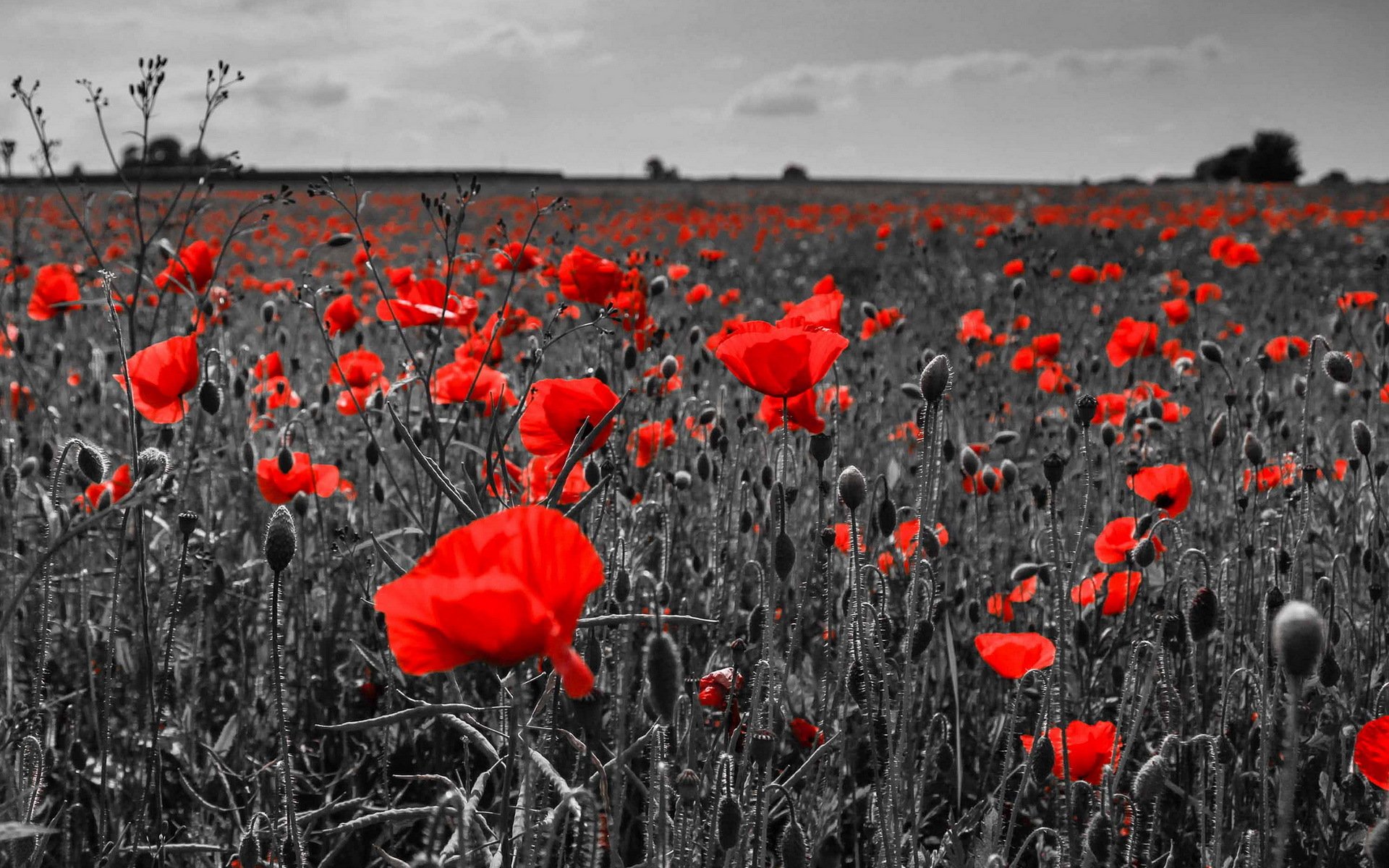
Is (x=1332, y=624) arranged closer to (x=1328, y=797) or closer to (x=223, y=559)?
(x=1328, y=797)

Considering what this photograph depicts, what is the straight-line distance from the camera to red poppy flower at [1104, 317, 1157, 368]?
3875 mm

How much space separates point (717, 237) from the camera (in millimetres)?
12305

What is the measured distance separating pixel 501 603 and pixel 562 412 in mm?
761

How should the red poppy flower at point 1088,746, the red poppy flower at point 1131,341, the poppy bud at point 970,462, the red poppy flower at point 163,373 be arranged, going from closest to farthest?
1. the red poppy flower at point 1088,746
2. the red poppy flower at point 163,373
3. the poppy bud at point 970,462
4. the red poppy flower at point 1131,341

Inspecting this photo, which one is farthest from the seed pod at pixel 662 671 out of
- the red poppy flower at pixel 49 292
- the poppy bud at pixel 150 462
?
the red poppy flower at pixel 49 292

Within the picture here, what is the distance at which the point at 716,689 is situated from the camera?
1.59m

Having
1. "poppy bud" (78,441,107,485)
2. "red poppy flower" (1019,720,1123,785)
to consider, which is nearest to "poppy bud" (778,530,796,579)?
"red poppy flower" (1019,720,1123,785)

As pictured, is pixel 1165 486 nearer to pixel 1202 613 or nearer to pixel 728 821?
pixel 1202 613

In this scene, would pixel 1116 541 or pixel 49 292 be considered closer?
pixel 1116 541

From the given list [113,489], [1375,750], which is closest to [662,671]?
[1375,750]

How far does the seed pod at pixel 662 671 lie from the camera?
1.03 metres

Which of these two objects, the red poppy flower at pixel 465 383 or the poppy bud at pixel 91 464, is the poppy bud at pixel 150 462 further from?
the red poppy flower at pixel 465 383

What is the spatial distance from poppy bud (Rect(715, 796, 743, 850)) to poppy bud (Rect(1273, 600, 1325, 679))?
596 mm

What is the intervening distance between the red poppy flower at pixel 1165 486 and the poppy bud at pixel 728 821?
4.34 ft
